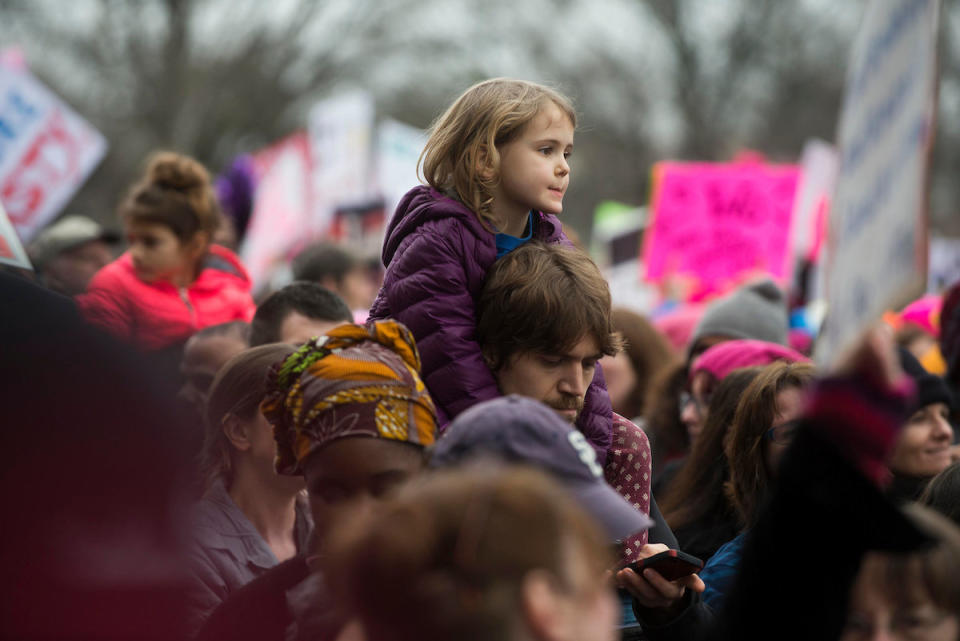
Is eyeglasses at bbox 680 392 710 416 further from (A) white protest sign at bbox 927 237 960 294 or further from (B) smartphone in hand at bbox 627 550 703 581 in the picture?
(A) white protest sign at bbox 927 237 960 294

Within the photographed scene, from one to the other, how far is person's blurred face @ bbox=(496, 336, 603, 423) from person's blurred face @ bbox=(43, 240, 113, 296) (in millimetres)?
3996

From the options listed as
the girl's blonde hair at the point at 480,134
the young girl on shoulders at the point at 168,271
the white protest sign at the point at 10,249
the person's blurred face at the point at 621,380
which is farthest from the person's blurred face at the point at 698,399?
Answer: the white protest sign at the point at 10,249

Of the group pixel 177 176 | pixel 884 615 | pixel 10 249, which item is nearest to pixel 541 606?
pixel 884 615

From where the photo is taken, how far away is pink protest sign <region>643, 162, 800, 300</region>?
10.5 m

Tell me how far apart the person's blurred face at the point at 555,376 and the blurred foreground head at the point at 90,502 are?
1.43m

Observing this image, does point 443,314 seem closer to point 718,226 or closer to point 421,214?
point 421,214

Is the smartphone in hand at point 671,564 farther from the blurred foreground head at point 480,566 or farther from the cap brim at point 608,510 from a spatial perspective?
the blurred foreground head at point 480,566

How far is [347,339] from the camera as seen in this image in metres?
2.63

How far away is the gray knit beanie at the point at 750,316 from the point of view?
561 centimetres

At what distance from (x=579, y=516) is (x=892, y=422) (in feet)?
1.51

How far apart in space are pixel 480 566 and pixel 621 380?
422 cm

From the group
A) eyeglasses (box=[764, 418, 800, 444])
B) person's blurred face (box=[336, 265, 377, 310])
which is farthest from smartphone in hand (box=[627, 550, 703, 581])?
person's blurred face (box=[336, 265, 377, 310])

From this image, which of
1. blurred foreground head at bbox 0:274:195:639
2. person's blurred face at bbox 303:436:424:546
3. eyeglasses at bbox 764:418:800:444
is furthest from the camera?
eyeglasses at bbox 764:418:800:444

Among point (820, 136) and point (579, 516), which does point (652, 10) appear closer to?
point (820, 136)
